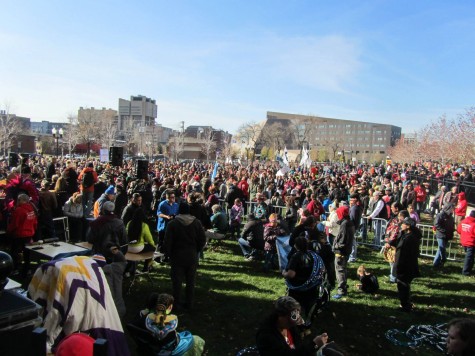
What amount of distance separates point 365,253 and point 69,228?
8896 millimetres

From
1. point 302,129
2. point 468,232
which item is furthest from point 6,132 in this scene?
point 302,129

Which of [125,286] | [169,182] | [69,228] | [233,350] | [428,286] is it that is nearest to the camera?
[233,350]

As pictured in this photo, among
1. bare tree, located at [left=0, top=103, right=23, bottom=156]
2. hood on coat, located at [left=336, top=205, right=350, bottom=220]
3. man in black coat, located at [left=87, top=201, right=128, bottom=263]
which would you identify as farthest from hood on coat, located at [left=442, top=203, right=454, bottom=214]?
bare tree, located at [left=0, top=103, right=23, bottom=156]

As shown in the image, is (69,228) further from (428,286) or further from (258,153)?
(258,153)

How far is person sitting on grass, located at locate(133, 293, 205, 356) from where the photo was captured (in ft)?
13.5

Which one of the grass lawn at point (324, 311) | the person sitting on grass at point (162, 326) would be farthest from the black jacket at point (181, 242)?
the person sitting on grass at point (162, 326)

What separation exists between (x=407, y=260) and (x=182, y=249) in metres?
4.19

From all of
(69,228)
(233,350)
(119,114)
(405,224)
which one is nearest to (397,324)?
(405,224)

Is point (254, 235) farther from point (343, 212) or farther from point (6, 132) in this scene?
point (6, 132)

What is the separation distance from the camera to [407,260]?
22.8 feet

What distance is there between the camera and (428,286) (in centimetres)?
853

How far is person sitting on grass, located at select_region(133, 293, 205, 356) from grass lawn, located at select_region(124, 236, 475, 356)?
128 centimetres

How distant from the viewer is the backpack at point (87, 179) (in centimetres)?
1273

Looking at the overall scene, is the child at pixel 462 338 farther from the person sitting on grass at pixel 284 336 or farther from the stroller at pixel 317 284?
the stroller at pixel 317 284
